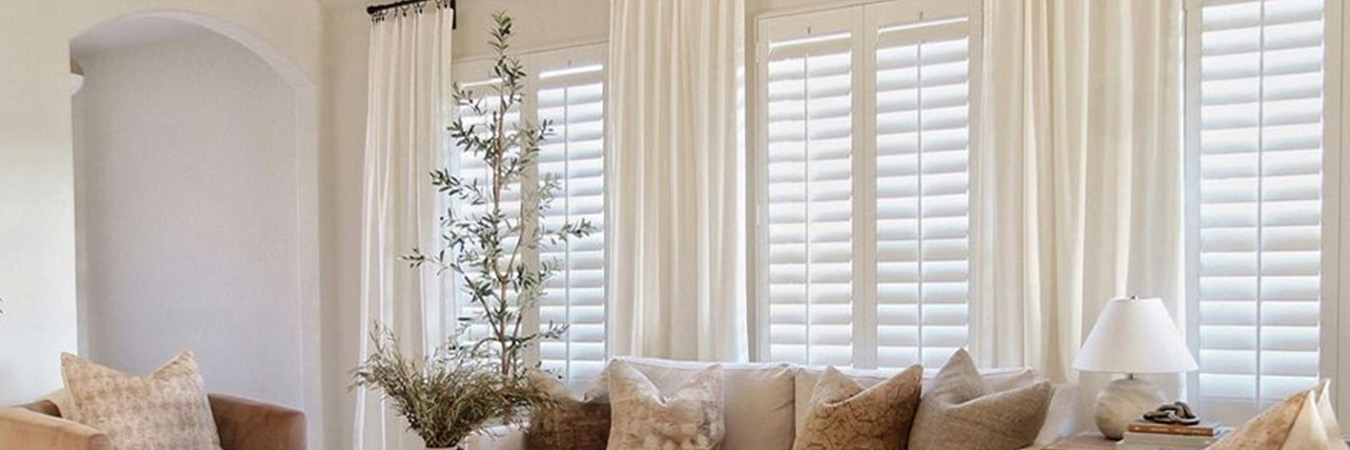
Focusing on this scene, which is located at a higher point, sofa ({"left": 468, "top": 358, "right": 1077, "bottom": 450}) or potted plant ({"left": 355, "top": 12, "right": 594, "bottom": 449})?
potted plant ({"left": 355, "top": 12, "right": 594, "bottom": 449})

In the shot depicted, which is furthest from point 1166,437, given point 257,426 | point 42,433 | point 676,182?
point 42,433

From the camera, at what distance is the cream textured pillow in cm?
383

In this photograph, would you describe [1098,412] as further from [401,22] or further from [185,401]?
[401,22]

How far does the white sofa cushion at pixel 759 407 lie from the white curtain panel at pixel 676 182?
0.39 metres

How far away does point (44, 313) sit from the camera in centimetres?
456

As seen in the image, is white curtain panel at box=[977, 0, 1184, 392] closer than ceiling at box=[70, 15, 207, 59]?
Yes

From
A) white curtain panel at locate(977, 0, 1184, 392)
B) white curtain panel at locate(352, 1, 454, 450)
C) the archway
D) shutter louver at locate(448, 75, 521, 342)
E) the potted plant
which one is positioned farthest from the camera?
the archway

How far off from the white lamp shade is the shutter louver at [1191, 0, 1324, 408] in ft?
1.25

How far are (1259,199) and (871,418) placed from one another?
142 cm

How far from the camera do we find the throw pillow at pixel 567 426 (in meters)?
4.08

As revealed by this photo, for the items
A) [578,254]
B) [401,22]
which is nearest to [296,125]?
[401,22]

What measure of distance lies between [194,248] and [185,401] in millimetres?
2767

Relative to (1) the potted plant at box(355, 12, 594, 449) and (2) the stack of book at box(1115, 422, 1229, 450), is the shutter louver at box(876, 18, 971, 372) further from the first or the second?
(1) the potted plant at box(355, 12, 594, 449)

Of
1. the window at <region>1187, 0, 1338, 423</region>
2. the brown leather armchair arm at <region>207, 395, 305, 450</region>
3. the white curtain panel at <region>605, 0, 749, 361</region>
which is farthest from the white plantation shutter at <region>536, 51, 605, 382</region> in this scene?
the window at <region>1187, 0, 1338, 423</region>
